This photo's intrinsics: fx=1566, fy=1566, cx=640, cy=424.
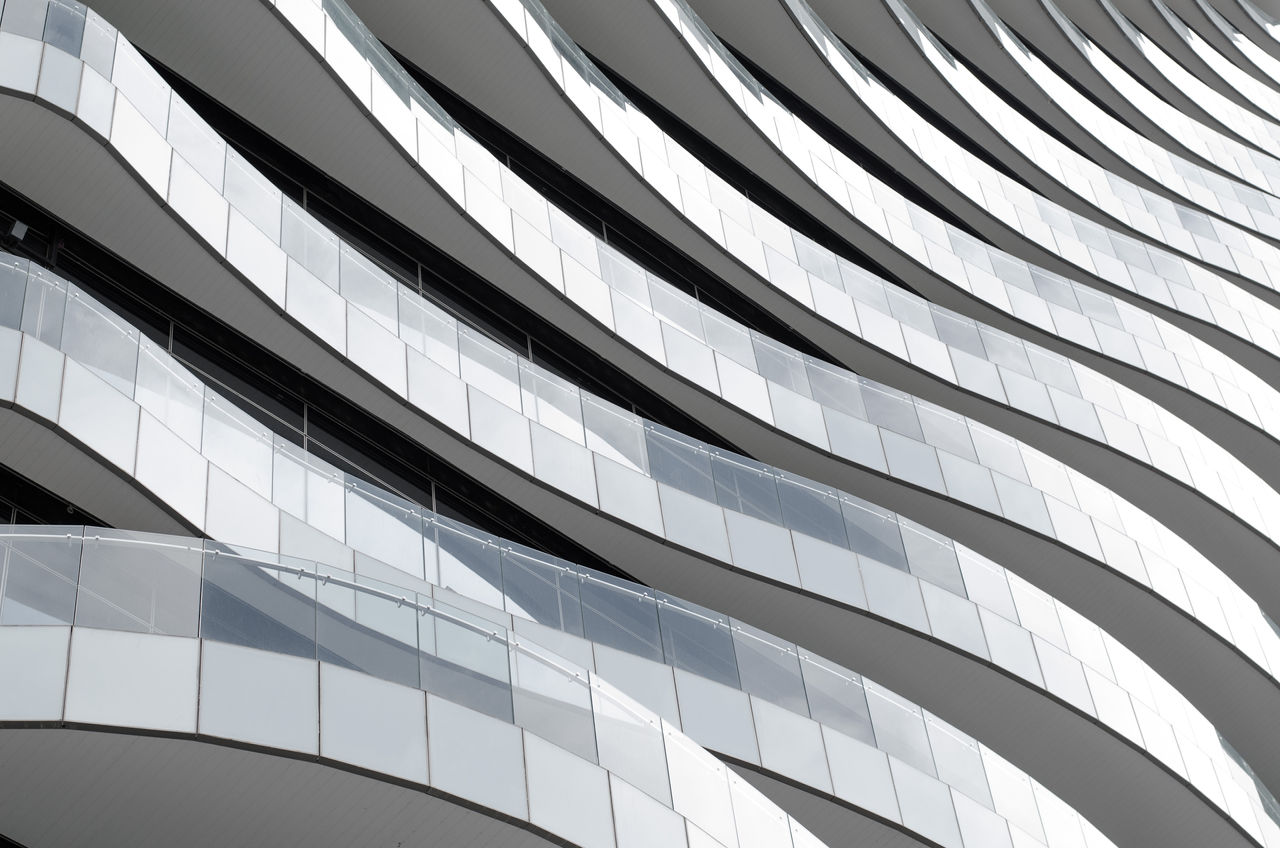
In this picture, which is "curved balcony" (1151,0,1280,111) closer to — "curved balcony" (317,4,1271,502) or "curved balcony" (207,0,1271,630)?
"curved balcony" (317,4,1271,502)

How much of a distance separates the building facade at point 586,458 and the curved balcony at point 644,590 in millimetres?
53

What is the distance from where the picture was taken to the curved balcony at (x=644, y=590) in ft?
46.6

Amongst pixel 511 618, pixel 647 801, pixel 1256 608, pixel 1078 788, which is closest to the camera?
pixel 647 801

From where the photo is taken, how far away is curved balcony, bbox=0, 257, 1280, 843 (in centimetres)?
1422

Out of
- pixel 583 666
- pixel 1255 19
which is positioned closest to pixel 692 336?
pixel 583 666

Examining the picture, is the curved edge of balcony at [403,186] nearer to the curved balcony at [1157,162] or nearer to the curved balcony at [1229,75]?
the curved balcony at [1157,162]

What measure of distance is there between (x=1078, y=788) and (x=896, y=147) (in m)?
14.6

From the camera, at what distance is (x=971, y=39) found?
39.9m

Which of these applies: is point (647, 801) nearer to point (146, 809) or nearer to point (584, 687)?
point (584, 687)

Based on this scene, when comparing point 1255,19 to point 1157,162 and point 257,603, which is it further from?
point 257,603

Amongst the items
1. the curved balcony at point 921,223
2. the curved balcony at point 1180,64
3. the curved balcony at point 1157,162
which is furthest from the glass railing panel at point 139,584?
the curved balcony at point 1180,64

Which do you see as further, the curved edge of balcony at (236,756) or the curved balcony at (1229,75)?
the curved balcony at (1229,75)

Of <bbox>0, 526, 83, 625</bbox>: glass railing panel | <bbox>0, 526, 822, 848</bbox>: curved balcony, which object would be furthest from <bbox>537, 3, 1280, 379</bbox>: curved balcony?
<bbox>0, 526, 83, 625</bbox>: glass railing panel

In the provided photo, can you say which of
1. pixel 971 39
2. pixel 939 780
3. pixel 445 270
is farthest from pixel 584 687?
pixel 971 39
